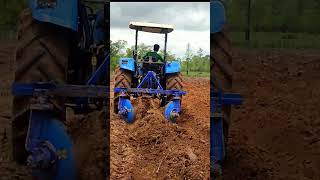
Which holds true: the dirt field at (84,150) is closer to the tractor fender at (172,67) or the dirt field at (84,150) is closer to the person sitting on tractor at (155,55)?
the tractor fender at (172,67)

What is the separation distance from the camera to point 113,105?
693 centimetres

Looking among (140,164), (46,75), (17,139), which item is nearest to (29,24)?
(46,75)

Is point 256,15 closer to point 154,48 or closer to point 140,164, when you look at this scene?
point 154,48

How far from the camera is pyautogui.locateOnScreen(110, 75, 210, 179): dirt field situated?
412 centimetres

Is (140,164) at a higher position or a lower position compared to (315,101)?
lower

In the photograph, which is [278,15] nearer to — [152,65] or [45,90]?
[152,65]

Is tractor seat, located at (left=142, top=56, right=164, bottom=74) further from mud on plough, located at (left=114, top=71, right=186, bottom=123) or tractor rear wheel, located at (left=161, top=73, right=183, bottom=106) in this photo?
mud on plough, located at (left=114, top=71, right=186, bottom=123)

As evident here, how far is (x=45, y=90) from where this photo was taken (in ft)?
9.71

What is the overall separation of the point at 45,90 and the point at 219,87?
44.1 inches

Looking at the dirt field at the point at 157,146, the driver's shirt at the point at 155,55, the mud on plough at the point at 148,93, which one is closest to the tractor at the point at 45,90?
the dirt field at the point at 157,146

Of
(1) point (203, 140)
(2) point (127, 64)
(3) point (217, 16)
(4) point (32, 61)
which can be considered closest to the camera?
(3) point (217, 16)

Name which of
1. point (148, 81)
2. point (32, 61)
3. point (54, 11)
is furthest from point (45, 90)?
point (148, 81)

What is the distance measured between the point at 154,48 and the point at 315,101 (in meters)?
2.53

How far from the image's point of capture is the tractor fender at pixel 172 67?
7.30m
